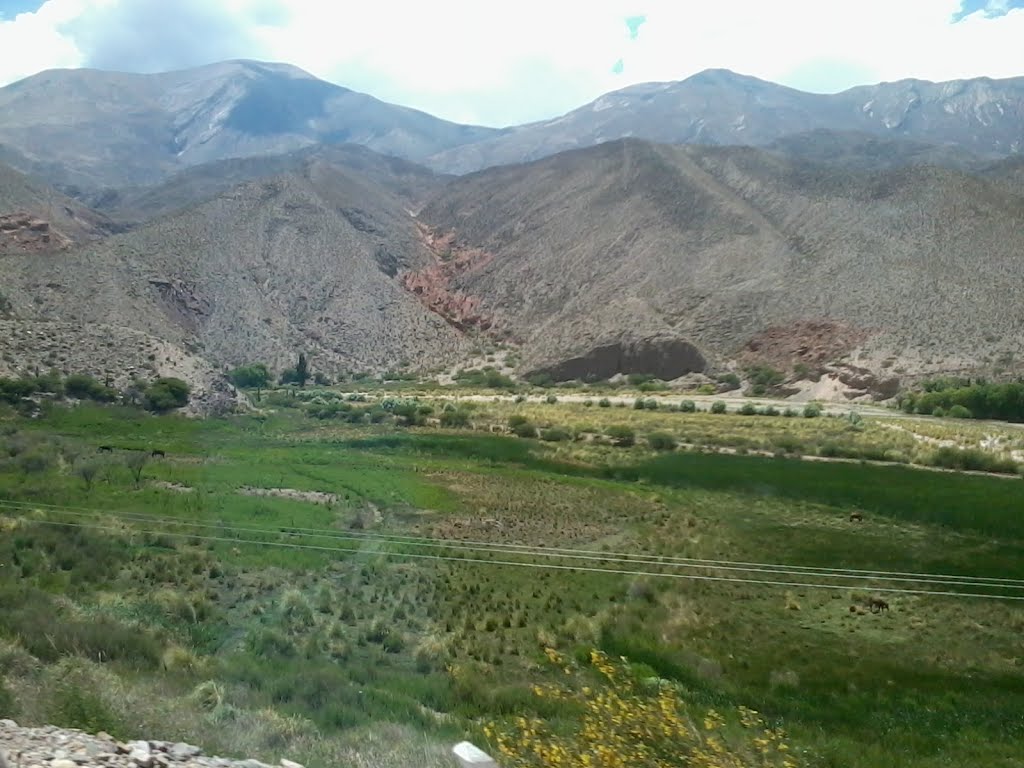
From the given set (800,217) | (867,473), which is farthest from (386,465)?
(800,217)

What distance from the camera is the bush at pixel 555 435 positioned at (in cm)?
3975

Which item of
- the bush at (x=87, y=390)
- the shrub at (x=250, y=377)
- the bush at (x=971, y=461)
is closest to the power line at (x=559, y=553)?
the bush at (x=971, y=461)

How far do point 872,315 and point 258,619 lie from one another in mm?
61373

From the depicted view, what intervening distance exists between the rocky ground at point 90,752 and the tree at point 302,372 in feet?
189

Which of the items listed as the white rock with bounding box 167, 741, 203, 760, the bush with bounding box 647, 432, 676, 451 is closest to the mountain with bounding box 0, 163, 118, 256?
the bush with bounding box 647, 432, 676, 451

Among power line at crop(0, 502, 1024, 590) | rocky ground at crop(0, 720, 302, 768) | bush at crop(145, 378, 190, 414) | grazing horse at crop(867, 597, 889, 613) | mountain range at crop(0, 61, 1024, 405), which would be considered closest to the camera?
rocky ground at crop(0, 720, 302, 768)

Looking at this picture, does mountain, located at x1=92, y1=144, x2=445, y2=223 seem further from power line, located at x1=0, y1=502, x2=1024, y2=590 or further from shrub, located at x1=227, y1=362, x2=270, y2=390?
power line, located at x1=0, y1=502, x2=1024, y2=590

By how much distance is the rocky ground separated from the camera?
6.62 meters

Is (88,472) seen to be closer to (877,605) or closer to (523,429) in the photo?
(877,605)

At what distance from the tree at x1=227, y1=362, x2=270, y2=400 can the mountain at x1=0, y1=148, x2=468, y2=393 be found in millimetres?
1725

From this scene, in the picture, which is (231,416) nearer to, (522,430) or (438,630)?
(522,430)

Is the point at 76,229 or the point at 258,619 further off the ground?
the point at 76,229

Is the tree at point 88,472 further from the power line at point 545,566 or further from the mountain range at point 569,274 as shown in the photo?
the mountain range at point 569,274

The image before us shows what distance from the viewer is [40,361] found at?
1581 inches
